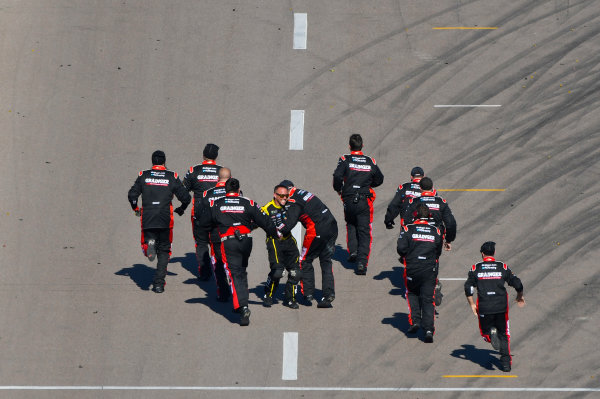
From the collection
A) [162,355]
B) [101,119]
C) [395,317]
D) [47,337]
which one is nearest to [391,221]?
[395,317]

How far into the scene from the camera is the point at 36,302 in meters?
18.7

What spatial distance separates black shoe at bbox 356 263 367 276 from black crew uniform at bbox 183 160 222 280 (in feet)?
8.15

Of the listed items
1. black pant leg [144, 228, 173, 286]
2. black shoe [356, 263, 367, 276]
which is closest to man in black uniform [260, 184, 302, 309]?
black shoe [356, 263, 367, 276]

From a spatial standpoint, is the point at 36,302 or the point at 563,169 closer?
the point at 36,302

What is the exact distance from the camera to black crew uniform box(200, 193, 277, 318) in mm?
17844

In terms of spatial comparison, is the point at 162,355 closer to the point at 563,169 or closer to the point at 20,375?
the point at 20,375

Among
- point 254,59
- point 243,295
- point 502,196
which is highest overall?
point 254,59

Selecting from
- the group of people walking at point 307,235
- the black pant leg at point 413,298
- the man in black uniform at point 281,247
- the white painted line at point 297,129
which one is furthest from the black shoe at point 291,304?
the white painted line at point 297,129

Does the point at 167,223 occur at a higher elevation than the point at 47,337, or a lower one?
higher

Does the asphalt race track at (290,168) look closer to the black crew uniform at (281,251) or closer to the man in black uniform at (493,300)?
the man in black uniform at (493,300)

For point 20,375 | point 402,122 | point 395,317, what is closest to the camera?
point 20,375

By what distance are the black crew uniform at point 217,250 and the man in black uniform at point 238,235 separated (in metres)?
0.28

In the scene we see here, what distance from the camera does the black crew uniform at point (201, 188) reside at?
761 inches

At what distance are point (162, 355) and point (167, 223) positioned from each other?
234 cm
